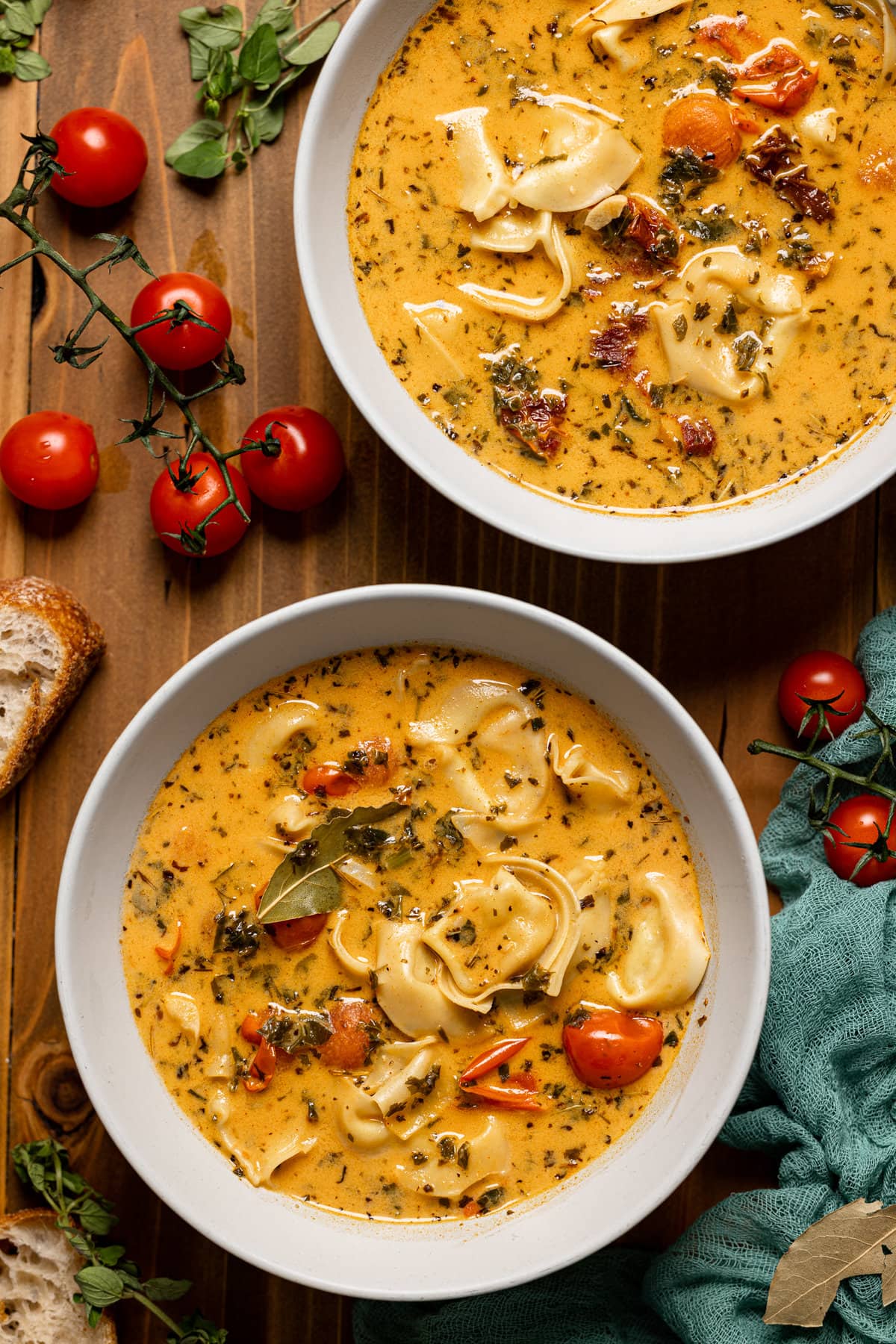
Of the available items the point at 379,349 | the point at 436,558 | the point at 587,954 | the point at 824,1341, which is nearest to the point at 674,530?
the point at 436,558

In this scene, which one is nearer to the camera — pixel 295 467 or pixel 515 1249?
pixel 515 1249

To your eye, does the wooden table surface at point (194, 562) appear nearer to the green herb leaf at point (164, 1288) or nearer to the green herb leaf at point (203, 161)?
the green herb leaf at point (203, 161)

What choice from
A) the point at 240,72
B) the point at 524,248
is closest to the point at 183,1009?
the point at 524,248

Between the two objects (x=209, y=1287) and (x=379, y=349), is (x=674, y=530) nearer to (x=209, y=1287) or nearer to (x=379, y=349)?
(x=379, y=349)

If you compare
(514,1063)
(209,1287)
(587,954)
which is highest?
(587,954)

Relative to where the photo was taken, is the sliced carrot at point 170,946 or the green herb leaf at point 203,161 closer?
the sliced carrot at point 170,946

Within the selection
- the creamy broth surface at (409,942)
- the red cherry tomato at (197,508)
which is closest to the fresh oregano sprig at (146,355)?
the red cherry tomato at (197,508)

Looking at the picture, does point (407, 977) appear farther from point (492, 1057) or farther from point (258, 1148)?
point (258, 1148)

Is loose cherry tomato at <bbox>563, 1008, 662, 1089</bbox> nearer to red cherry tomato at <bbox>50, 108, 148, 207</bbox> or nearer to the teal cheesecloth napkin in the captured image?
the teal cheesecloth napkin
